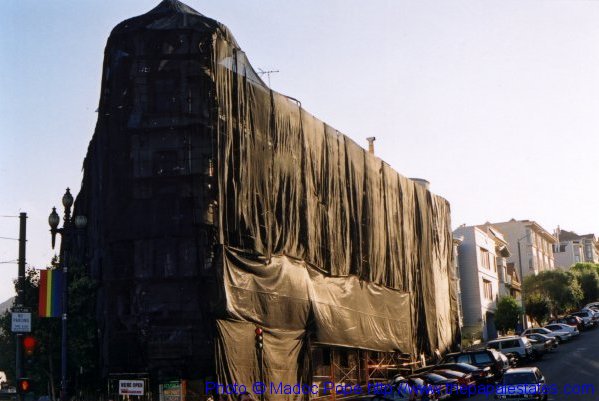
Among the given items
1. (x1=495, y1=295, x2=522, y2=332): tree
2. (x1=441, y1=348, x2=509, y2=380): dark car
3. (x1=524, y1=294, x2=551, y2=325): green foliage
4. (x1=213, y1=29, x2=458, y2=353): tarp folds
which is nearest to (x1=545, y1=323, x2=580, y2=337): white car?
(x1=495, y1=295, x2=522, y2=332): tree

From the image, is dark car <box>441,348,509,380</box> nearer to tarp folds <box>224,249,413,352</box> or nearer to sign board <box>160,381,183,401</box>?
tarp folds <box>224,249,413,352</box>

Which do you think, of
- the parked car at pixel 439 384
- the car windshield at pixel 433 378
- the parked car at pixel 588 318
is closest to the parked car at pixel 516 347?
the parked car at pixel 439 384

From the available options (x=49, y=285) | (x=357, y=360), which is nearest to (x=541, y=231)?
(x=357, y=360)

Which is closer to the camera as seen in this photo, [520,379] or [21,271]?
[21,271]

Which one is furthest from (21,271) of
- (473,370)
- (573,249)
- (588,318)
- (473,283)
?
(573,249)

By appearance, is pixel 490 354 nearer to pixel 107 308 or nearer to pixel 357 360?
pixel 357 360

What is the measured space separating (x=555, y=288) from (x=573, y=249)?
71.0 meters

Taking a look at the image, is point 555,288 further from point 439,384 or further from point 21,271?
point 21,271

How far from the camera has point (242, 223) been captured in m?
33.9

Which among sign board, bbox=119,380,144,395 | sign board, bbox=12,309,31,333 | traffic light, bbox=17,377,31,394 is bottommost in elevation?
sign board, bbox=119,380,144,395

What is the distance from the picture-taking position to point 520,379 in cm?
2766

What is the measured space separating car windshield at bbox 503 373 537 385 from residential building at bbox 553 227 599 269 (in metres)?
126

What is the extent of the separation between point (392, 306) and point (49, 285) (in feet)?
82.6

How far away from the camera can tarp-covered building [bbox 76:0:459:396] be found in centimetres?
3228
